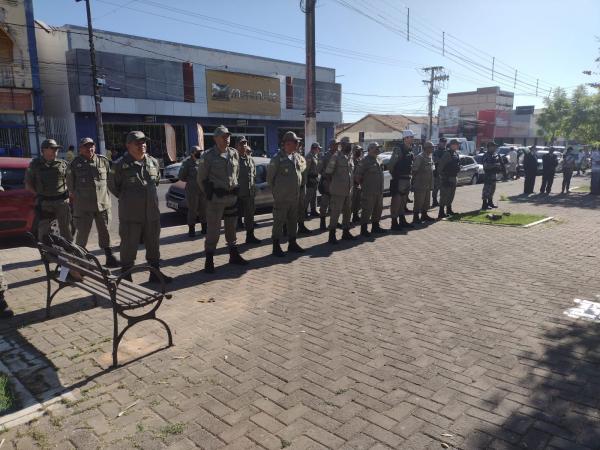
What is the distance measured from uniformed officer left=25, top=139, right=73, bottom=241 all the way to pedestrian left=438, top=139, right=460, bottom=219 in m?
8.54

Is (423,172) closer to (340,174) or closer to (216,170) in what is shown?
(340,174)

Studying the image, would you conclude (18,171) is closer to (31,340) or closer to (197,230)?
(197,230)

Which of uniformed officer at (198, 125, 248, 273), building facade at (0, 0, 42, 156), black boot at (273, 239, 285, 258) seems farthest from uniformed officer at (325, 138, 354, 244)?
building facade at (0, 0, 42, 156)

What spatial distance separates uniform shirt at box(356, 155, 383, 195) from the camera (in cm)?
884

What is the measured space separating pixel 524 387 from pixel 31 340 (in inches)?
172

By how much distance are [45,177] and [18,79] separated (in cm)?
2107

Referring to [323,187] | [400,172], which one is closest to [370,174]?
[400,172]

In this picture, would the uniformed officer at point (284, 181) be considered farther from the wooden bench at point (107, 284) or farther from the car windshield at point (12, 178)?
the car windshield at point (12, 178)

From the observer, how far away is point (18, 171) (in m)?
7.86

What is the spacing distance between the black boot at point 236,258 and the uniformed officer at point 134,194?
4.92 feet

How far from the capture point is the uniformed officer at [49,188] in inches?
236

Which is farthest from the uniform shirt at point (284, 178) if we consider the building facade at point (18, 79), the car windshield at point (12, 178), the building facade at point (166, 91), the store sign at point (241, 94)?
the store sign at point (241, 94)

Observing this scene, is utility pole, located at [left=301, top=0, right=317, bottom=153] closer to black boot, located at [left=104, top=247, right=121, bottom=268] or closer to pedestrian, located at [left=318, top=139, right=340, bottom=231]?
→ pedestrian, located at [left=318, top=139, right=340, bottom=231]

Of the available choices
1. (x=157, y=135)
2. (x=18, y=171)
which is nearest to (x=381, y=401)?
(x=18, y=171)
